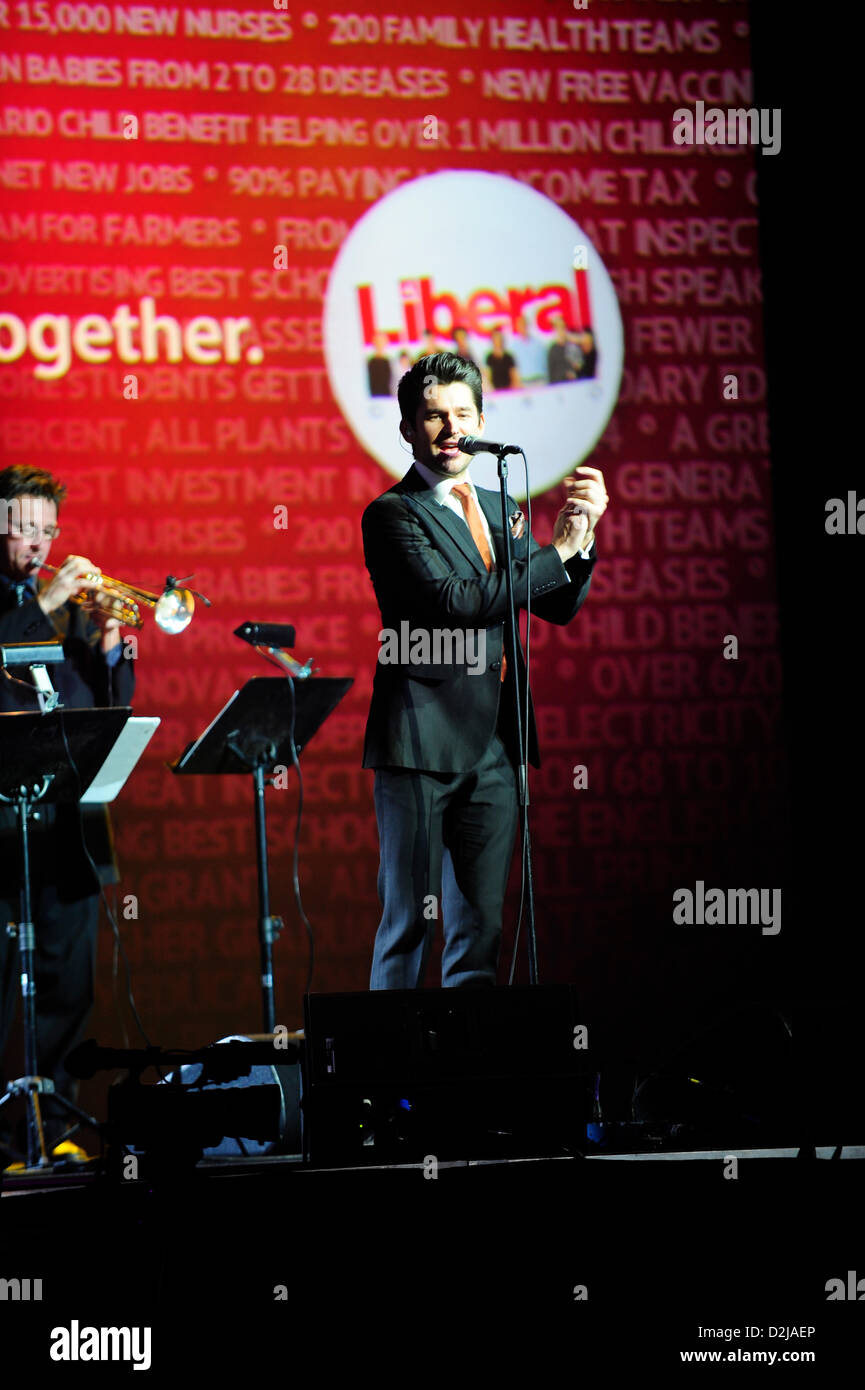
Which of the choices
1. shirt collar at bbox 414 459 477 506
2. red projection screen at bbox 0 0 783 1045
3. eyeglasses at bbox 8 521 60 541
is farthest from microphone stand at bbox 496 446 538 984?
red projection screen at bbox 0 0 783 1045

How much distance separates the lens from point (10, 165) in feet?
17.6

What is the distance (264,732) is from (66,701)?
637 millimetres

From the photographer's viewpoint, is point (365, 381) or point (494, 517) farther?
point (365, 381)

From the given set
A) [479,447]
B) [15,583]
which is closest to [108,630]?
[15,583]

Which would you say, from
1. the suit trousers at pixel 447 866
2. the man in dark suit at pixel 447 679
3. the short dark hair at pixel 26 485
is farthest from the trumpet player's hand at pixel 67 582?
the suit trousers at pixel 447 866

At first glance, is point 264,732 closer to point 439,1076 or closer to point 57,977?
point 57,977

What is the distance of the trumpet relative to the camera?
15.6 feet

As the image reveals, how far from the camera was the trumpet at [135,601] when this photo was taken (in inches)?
187

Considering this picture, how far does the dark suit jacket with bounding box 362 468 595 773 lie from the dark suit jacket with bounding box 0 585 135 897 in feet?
3.77

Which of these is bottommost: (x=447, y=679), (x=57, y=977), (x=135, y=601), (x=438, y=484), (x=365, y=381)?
(x=57, y=977)

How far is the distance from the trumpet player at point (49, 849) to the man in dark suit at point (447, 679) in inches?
45.1

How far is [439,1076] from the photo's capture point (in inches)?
117

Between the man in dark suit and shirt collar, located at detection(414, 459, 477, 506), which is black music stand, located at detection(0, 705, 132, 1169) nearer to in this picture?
the man in dark suit

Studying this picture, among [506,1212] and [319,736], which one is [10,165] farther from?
[506,1212]
